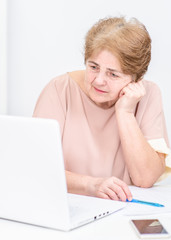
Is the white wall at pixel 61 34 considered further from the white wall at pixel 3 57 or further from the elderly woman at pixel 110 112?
the elderly woman at pixel 110 112

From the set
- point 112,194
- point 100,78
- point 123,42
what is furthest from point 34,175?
point 123,42

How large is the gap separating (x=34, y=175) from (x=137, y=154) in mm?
813

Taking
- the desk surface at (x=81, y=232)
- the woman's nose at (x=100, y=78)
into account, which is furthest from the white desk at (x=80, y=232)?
the woman's nose at (x=100, y=78)

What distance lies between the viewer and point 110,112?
83.1 inches

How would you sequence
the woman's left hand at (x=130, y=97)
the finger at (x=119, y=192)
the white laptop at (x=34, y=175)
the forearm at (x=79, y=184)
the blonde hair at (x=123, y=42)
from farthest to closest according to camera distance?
the woman's left hand at (x=130, y=97) < the blonde hair at (x=123, y=42) < the forearm at (x=79, y=184) < the finger at (x=119, y=192) < the white laptop at (x=34, y=175)

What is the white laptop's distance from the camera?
1130 millimetres

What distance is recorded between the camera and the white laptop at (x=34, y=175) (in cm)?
113

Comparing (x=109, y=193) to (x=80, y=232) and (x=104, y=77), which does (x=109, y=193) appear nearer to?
(x=80, y=232)

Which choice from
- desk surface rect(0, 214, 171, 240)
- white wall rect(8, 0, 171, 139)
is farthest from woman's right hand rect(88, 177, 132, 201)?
white wall rect(8, 0, 171, 139)

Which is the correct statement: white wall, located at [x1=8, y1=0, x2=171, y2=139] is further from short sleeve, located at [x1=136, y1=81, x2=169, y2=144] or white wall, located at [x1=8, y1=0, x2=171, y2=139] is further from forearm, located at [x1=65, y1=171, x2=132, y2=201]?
forearm, located at [x1=65, y1=171, x2=132, y2=201]

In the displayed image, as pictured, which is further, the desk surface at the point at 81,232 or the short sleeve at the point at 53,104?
the short sleeve at the point at 53,104

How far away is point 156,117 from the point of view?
2.07 meters

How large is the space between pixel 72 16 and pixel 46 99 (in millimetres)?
1259

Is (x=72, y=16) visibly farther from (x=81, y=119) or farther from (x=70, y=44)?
(x=81, y=119)
